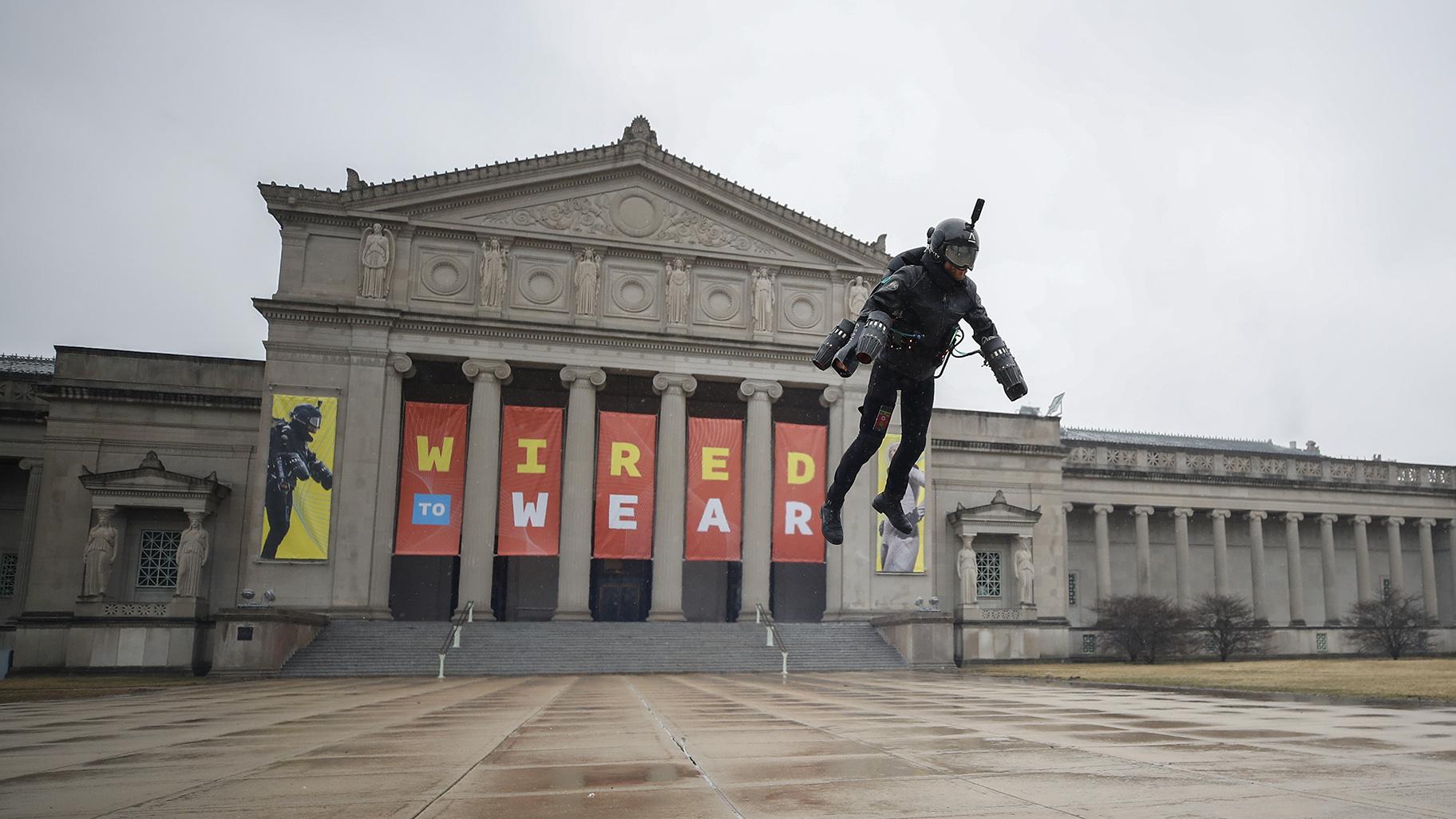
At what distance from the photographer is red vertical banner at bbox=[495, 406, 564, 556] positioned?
3844 cm

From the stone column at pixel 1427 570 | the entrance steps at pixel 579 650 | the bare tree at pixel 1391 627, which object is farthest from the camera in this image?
the stone column at pixel 1427 570

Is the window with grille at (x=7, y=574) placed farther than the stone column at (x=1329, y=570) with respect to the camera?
No

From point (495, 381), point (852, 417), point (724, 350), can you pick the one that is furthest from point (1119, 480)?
point (495, 381)

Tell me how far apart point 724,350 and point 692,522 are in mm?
7585

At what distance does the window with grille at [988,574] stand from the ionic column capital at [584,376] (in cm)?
1925

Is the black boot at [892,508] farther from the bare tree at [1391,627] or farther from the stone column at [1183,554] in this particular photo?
the stone column at [1183,554]

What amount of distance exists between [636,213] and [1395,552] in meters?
47.1

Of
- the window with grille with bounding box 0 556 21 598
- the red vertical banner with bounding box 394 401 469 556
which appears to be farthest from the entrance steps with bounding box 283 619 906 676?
the window with grille with bounding box 0 556 21 598

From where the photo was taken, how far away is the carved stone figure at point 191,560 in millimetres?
37375

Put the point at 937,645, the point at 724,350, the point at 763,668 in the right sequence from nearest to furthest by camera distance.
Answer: the point at 763,668 → the point at 937,645 → the point at 724,350

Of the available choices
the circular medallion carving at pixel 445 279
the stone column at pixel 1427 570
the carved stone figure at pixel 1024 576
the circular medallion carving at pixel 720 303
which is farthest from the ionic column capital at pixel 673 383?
the stone column at pixel 1427 570

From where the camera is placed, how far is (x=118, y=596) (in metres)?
38.3

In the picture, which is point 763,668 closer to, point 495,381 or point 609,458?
point 609,458

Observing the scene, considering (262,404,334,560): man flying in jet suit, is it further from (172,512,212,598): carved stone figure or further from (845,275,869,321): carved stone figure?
(845,275,869,321): carved stone figure
